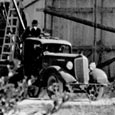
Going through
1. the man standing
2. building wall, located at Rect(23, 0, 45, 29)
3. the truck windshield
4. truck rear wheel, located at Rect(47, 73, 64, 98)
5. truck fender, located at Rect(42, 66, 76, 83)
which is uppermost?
building wall, located at Rect(23, 0, 45, 29)

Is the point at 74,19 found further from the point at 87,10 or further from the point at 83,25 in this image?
the point at 87,10

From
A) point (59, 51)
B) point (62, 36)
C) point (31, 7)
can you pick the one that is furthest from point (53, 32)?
point (59, 51)

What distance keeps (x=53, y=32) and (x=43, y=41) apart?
4.69 metres

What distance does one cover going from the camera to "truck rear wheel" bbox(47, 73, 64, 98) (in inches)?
352

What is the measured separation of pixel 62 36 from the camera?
14680 millimetres

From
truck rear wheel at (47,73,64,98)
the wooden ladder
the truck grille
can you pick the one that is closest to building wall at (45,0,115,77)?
the wooden ladder

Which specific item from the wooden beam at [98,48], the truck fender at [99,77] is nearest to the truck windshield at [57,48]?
the truck fender at [99,77]

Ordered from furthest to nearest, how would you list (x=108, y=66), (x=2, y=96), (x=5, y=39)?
(x=108, y=66)
(x=5, y=39)
(x=2, y=96)

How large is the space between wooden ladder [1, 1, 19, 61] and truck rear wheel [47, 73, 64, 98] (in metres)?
2.39

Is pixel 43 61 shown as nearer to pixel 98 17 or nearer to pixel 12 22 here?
pixel 12 22

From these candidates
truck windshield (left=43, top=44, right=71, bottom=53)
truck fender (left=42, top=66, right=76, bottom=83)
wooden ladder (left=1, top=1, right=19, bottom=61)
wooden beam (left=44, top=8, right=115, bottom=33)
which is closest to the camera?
truck fender (left=42, top=66, right=76, bottom=83)

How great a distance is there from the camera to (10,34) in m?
12.6

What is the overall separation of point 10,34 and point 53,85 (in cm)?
404

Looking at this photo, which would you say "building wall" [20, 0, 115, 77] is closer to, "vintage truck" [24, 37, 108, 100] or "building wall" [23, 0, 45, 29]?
"building wall" [23, 0, 45, 29]
